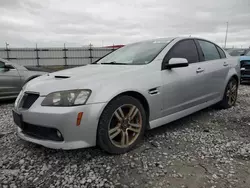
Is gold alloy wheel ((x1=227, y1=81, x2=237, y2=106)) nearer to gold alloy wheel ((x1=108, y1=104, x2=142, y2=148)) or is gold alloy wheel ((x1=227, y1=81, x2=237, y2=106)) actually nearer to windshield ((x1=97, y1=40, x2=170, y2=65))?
windshield ((x1=97, y1=40, x2=170, y2=65))

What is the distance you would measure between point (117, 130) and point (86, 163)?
0.50 meters

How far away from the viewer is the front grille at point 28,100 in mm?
2379

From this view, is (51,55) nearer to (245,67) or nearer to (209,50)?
(245,67)

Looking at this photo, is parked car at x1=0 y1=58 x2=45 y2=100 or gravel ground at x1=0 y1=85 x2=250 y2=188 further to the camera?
parked car at x1=0 y1=58 x2=45 y2=100

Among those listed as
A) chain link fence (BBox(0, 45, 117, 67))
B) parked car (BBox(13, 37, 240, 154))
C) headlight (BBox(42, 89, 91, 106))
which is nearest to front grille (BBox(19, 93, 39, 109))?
parked car (BBox(13, 37, 240, 154))

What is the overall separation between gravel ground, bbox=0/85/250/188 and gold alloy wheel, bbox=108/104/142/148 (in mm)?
168

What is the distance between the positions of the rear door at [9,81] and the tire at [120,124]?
3.92 m

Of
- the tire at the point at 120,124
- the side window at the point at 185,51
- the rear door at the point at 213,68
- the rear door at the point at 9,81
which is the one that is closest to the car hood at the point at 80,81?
the tire at the point at 120,124

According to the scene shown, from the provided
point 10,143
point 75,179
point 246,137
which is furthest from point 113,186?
point 246,137

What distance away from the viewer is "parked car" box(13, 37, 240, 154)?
2.21 meters

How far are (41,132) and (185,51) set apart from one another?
248 cm

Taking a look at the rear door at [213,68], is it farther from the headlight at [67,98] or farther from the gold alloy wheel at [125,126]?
the headlight at [67,98]

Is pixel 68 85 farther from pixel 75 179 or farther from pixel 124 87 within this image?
pixel 75 179

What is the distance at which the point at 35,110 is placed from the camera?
2254 millimetres
